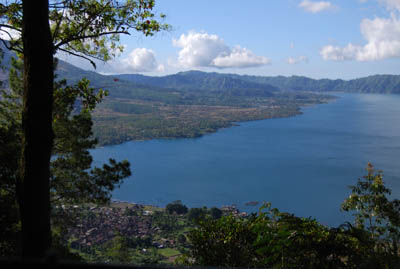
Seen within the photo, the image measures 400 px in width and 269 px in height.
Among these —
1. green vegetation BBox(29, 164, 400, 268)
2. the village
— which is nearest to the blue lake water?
the village

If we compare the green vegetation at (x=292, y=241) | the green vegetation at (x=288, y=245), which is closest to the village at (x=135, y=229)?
the green vegetation at (x=292, y=241)

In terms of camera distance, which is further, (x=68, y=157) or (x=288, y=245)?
(x=68, y=157)

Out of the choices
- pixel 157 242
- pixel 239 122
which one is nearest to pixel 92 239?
pixel 157 242

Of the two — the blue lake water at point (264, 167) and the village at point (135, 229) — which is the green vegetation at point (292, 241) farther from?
the blue lake water at point (264, 167)

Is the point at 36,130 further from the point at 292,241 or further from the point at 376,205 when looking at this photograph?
the point at 376,205

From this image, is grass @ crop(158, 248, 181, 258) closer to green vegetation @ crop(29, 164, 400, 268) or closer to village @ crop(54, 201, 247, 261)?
village @ crop(54, 201, 247, 261)

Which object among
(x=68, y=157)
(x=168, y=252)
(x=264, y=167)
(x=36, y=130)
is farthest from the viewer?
(x=264, y=167)

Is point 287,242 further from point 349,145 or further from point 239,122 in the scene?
point 239,122

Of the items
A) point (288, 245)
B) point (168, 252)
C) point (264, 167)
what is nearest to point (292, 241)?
point (288, 245)
